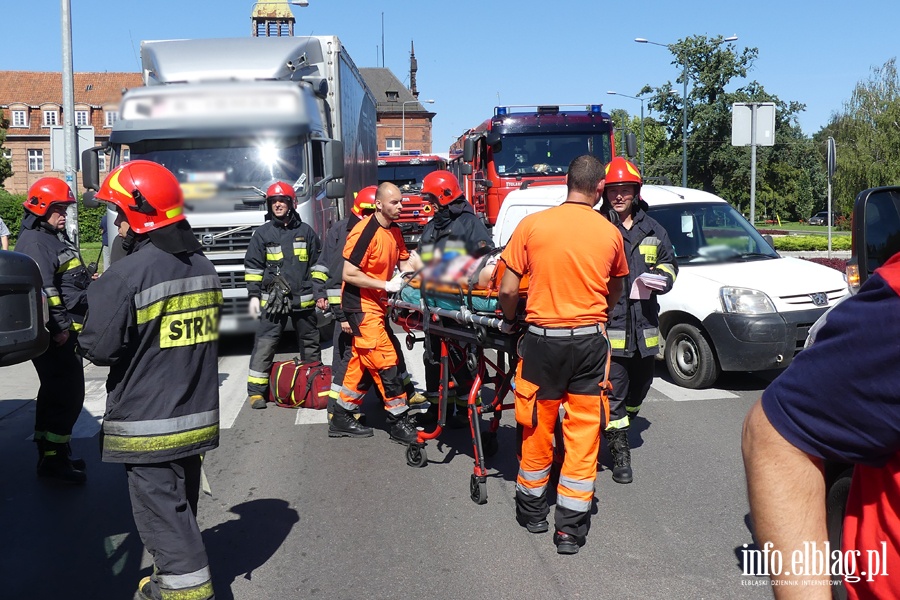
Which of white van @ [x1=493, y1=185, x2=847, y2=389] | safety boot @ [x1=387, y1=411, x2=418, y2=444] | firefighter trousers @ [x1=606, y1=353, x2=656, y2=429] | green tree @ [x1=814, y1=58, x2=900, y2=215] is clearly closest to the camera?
firefighter trousers @ [x1=606, y1=353, x2=656, y2=429]

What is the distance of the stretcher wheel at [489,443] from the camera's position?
21.7 ft

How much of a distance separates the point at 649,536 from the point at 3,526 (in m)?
4.00

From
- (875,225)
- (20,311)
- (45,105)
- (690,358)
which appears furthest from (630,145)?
(45,105)

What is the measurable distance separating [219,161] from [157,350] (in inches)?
77.6

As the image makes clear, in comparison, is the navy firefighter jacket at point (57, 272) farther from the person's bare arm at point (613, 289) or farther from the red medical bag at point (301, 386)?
the person's bare arm at point (613, 289)

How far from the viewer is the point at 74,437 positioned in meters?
7.46

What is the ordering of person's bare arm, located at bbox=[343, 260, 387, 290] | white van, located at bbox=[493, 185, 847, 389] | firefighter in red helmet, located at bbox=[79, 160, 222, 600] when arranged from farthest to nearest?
1. white van, located at bbox=[493, 185, 847, 389]
2. person's bare arm, located at bbox=[343, 260, 387, 290]
3. firefighter in red helmet, located at bbox=[79, 160, 222, 600]

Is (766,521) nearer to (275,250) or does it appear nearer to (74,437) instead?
(275,250)

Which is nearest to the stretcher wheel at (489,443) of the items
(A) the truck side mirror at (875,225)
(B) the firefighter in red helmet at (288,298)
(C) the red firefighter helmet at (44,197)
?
(B) the firefighter in red helmet at (288,298)

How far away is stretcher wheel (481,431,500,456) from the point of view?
6.62m

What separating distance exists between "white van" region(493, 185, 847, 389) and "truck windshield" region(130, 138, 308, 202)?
6868mm

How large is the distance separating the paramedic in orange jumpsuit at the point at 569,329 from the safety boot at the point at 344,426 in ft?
8.68

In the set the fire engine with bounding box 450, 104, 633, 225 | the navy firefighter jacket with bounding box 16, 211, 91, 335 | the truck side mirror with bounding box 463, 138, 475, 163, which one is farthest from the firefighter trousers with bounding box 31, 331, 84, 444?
the truck side mirror with bounding box 463, 138, 475, 163

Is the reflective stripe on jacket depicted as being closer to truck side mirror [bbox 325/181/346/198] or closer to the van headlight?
truck side mirror [bbox 325/181/346/198]
